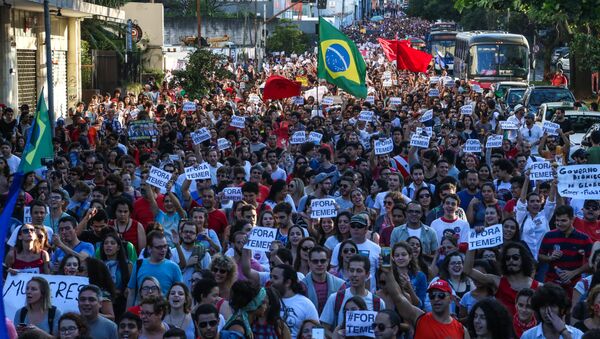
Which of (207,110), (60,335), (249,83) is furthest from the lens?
(249,83)

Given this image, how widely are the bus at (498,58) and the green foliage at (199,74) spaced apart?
17660 mm

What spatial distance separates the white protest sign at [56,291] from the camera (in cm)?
911

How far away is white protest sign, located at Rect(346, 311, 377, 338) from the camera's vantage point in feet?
27.4

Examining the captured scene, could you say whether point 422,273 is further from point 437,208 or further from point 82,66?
point 82,66

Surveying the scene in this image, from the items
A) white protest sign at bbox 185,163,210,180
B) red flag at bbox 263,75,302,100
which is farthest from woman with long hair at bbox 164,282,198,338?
red flag at bbox 263,75,302,100

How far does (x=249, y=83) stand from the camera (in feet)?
142

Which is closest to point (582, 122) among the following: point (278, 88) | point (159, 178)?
point (278, 88)

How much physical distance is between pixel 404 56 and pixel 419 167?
1744 cm

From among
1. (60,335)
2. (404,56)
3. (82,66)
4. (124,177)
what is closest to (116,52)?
(82,66)

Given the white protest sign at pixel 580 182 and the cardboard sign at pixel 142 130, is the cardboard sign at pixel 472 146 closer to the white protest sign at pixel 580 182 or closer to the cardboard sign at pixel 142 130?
the cardboard sign at pixel 142 130

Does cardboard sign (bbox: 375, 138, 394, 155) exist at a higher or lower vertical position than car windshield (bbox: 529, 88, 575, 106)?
higher

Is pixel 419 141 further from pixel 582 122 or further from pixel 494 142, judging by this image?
pixel 582 122

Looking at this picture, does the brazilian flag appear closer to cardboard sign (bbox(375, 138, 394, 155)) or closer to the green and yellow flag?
cardboard sign (bbox(375, 138, 394, 155))

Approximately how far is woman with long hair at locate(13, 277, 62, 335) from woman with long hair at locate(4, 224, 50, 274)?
5.17ft
